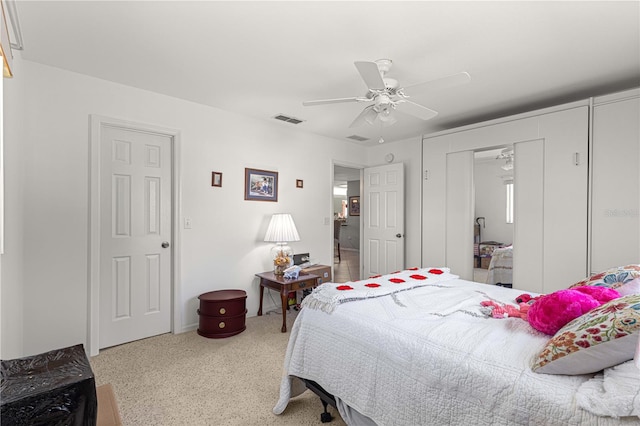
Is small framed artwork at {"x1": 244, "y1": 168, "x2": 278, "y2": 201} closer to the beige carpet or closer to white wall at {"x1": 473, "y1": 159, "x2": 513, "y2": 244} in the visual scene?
the beige carpet

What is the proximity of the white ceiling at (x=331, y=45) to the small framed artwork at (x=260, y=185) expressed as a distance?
0.93m

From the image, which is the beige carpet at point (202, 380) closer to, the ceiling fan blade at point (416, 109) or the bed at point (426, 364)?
the bed at point (426, 364)

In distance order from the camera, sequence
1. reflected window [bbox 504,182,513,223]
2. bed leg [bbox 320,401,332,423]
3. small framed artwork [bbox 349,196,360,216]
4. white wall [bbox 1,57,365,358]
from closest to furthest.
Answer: bed leg [bbox 320,401,332,423]
white wall [bbox 1,57,365,358]
reflected window [bbox 504,182,513,223]
small framed artwork [bbox 349,196,360,216]

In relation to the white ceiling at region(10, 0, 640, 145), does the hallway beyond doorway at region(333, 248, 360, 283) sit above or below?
below

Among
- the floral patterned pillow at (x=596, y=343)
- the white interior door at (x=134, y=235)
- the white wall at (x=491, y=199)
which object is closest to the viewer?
the floral patterned pillow at (x=596, y=343)

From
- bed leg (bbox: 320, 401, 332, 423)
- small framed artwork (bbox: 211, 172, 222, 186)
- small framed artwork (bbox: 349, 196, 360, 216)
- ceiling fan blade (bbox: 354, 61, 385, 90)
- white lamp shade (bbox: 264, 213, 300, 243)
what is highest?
ceiling fan blade (bbox: 354, 61, 385, 90)

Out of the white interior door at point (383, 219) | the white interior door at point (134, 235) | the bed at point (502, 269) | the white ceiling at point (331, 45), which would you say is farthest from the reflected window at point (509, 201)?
the white interior door at point (134, 235)

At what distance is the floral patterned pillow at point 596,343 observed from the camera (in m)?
0.98

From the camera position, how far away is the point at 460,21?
1.96 meters

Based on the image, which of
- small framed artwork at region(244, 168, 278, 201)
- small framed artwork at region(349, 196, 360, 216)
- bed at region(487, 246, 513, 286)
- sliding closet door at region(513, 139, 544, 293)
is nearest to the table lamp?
small framed artwork at region(244, 168, 278, 201)

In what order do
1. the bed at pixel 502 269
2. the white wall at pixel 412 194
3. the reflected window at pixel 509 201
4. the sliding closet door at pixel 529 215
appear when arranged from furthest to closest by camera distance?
the reflected window at pixel 509 201 → the white wall at pixel 412 194 → the bed at pixel 502 269 → the sliding closet door at pixel 529 215

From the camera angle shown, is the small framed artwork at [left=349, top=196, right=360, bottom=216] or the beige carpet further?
the small framed artwork at [left=349, top=196, right=360, bottom=216]

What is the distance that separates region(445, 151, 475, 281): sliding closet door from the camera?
392 centimetres

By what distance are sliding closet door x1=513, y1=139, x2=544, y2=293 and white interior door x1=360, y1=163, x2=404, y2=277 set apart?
151 cm
